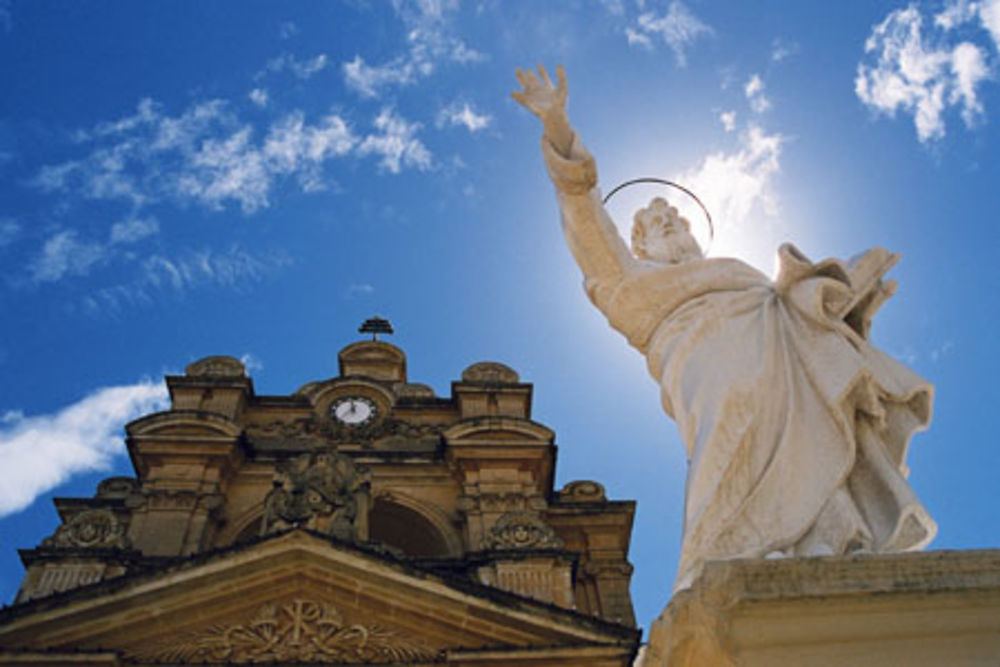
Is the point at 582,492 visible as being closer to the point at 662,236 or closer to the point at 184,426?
the point at 184,426

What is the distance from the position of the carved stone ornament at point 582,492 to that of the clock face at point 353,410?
389 centimetres

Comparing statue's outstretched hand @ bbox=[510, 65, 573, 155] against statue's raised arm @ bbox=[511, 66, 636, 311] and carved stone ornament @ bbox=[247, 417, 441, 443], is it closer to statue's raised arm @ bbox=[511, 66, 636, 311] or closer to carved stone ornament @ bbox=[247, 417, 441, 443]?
statue's raised arm @ bbox=[511, 66, 636, 311]

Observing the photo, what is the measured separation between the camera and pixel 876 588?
2.65m

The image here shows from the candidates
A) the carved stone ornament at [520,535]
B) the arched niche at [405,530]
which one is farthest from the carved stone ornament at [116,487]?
the carved stone ornament at [520,535]

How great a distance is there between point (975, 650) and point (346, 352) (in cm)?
1893

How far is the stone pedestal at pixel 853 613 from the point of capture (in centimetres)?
261

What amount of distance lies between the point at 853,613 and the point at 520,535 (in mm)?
10724

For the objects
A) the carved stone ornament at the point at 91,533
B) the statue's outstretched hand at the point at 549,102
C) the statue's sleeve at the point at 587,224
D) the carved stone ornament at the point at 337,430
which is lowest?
the statue's sleeve at the point at 587,224

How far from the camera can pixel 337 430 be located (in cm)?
1791

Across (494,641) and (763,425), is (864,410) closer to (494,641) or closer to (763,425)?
(763,425)

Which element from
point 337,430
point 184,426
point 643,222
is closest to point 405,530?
point 337,430

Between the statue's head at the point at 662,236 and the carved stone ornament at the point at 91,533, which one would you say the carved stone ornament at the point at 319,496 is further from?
the statue's head at the point at 662,236

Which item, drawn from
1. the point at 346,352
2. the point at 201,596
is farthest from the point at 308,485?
the point at 346,352

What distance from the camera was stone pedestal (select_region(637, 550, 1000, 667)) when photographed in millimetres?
2605
